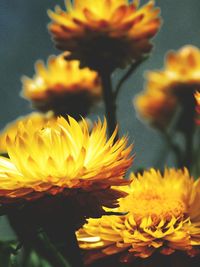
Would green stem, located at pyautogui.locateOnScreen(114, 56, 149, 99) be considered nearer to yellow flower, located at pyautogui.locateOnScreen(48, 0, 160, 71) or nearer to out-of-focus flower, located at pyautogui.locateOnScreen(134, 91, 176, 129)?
yellow flower, located at pyautogui.locateOnScreen(48, 0, 160, 71)

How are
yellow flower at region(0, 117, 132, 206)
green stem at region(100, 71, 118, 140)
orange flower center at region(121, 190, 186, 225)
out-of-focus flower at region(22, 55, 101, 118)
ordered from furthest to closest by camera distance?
out-of-focus flower at region(22, 55, 101, 118) → green stem at region(100, 71, 118, 140) → orange flower center at region(121, 190, 186, 225) → yellow flower at region(0, 117, 132, 206)

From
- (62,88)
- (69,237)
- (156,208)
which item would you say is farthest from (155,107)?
(69,237)

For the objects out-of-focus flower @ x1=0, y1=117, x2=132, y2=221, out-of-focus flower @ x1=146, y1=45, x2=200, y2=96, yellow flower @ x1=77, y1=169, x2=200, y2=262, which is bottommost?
yellow flower @ x1=77, y1=169, x2=200, y2=262

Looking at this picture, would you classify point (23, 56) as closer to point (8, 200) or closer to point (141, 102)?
point (141, 102)

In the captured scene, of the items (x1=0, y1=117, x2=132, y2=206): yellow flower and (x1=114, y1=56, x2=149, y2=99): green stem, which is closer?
(x1=0, y1=117, x2=132, y2=206): yellow flower

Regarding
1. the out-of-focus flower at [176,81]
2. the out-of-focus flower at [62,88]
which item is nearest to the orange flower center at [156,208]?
the out-of-focus flower at [62,88]

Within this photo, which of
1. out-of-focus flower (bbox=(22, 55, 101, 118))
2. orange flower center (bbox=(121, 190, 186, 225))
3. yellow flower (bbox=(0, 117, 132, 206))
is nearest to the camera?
yellow flower (bbox=(0, 117, 132, 206))

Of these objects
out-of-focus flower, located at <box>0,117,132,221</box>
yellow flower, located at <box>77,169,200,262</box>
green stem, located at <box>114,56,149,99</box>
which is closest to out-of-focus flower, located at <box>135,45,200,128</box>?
green stem, located at <box>114,56,149,99</box>

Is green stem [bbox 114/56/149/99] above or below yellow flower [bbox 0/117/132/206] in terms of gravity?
above

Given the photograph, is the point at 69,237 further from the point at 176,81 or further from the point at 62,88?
the point at 176,81
